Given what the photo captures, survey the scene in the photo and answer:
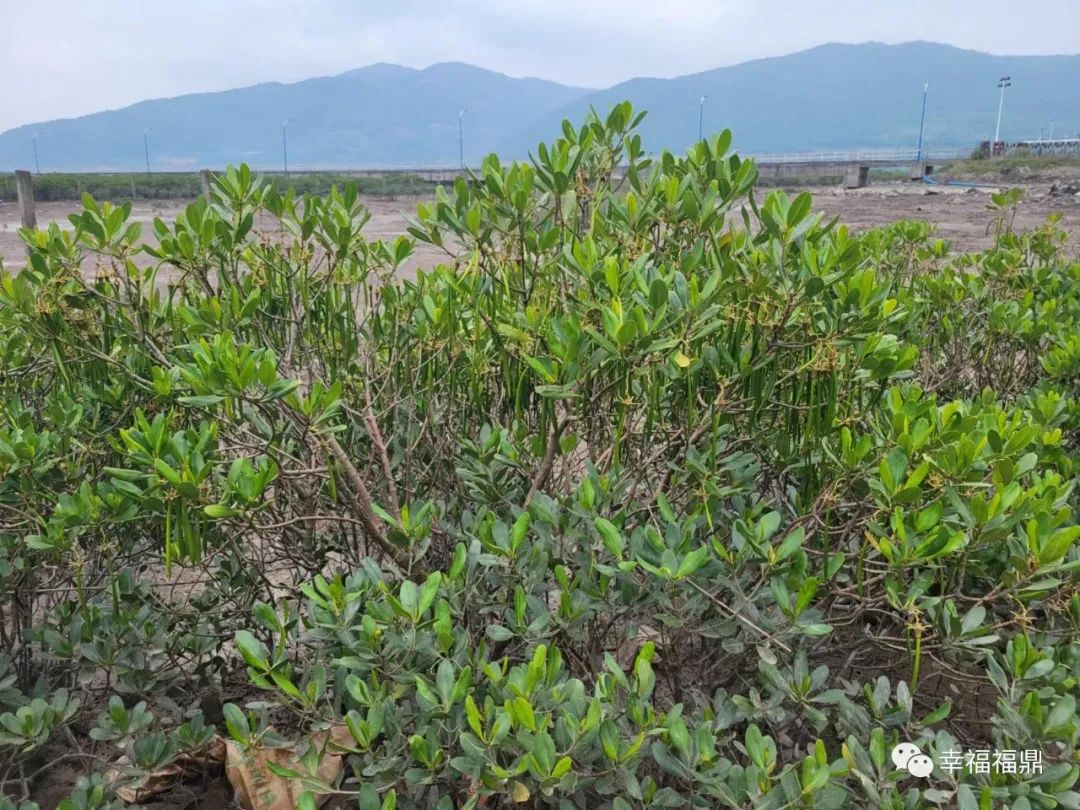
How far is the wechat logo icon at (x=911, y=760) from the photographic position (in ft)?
5.18

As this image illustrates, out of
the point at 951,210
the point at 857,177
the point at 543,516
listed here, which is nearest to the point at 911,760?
the point at 543,516

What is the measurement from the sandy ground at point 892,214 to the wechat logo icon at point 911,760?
983 centimetres

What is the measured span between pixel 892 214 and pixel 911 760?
2622 cm

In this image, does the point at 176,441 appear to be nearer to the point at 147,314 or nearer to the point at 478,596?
the point at 478,596

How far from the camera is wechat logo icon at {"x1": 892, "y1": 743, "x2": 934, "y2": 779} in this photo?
1.58 m

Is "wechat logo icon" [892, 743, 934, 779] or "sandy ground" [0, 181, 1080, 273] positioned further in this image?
"sandy ground" [0, 181, 1080, 273]

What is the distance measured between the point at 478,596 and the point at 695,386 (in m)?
0.72

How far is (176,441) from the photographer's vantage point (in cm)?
168

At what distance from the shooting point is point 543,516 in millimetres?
1861

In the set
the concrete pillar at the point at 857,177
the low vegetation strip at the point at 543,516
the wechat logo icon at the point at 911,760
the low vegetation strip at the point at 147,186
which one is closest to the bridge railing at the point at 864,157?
the concrete pillar at the point at 857,177

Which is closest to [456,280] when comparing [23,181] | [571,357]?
[571,357]

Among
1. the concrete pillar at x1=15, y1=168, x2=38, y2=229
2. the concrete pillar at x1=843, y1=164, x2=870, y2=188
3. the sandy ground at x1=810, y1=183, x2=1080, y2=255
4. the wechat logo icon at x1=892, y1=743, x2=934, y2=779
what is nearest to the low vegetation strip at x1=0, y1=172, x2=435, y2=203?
the sandy ground at x1=810, y1=183, x2=1080, y2=255

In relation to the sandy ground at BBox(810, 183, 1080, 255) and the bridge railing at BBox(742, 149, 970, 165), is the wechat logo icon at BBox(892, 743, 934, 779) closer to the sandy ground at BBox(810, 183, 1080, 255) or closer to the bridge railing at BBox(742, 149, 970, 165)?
the sandy ground at BBox(810, 183, 1080, 255)

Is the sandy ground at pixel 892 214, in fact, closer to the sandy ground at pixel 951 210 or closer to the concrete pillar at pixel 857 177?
the sandy ground at pixel 951 210
